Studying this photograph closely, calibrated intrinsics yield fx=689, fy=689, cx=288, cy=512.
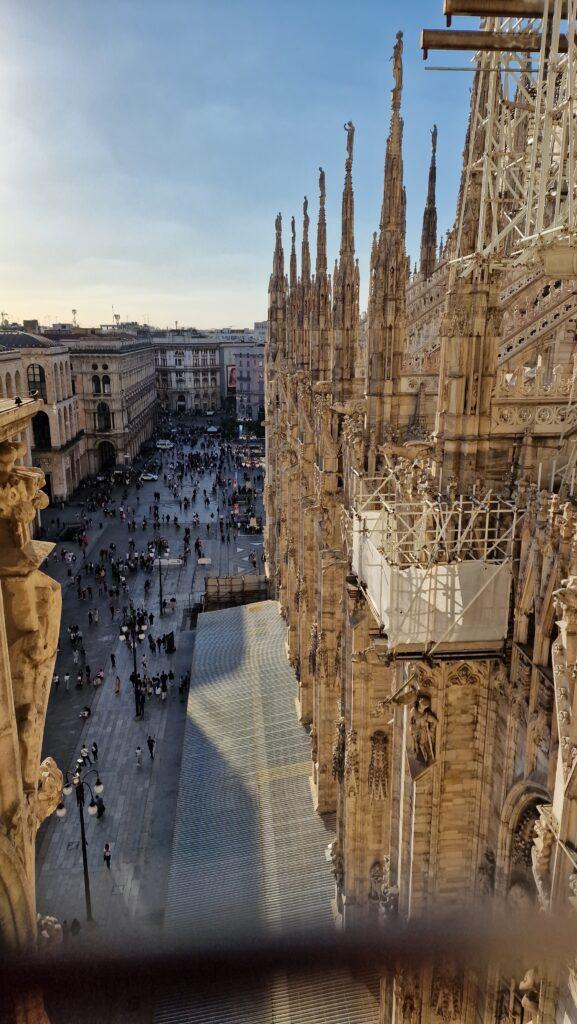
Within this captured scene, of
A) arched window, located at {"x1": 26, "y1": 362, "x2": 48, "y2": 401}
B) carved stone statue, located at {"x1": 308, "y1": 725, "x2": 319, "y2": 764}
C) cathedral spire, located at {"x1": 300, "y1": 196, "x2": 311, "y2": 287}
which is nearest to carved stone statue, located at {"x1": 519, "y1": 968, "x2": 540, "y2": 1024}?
carved stone statue, located at {"x1": 308, "y1": 725, "x2": 319, "y2": 764}

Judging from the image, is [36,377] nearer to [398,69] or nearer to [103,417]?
[103,417]

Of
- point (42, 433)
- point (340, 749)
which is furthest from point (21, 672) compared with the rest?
point (42, 433)

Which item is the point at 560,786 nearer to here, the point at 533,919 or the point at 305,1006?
the point at 533,919

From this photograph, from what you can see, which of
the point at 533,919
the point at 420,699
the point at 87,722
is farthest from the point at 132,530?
the point at 533,919

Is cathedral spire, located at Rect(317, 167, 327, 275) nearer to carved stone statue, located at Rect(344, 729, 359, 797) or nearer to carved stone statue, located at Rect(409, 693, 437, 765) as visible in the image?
carved stone statue, located at Rect(344, 729, 359, 797)

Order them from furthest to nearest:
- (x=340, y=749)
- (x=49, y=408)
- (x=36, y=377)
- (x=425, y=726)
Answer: (x=36, y=377)
(x=49, y=408)
(x=340, y=749)
(x=425, y=726)
